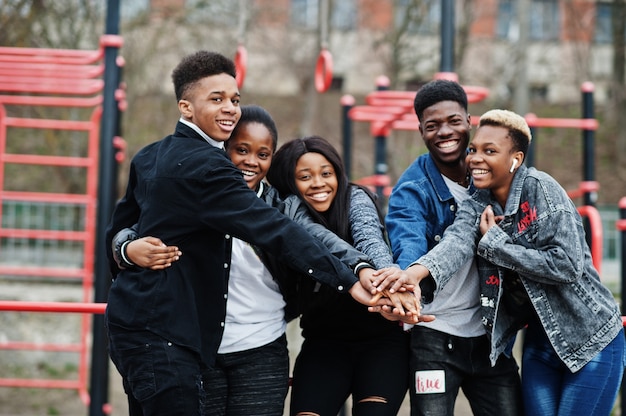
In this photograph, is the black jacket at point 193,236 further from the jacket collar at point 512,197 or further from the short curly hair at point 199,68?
the jacket collar at point 512,197

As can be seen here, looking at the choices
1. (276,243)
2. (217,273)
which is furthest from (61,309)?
(276,243)

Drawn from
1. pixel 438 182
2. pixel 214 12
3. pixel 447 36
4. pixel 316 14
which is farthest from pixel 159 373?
pixel 316 14

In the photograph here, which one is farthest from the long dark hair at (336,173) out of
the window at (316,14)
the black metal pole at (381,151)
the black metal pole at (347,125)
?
the window at (316,14)

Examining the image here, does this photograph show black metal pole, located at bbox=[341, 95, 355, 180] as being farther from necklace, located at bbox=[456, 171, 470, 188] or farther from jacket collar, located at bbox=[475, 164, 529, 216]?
jacket collar, located at bbox=[475, 164, 529, 216]

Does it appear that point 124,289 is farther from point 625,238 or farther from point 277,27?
point 277,27

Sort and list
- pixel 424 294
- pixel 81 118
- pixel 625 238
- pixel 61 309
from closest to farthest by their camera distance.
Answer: pixel 424 294 → pixel 61 309 → pixel 625 238 → pixel 81 118

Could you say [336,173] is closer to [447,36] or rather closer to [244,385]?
[244,385]

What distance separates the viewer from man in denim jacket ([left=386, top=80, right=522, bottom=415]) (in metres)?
2.84

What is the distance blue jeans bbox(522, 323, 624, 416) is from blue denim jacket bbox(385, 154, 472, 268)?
482mm

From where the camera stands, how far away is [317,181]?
300 cm

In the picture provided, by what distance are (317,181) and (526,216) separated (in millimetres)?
748

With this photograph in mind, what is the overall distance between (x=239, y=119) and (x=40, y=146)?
517 inches

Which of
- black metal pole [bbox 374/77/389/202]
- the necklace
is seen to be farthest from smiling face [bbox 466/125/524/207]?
black metal pole [bbox 374/77/389/202]

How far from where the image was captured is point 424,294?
273 centimetres
